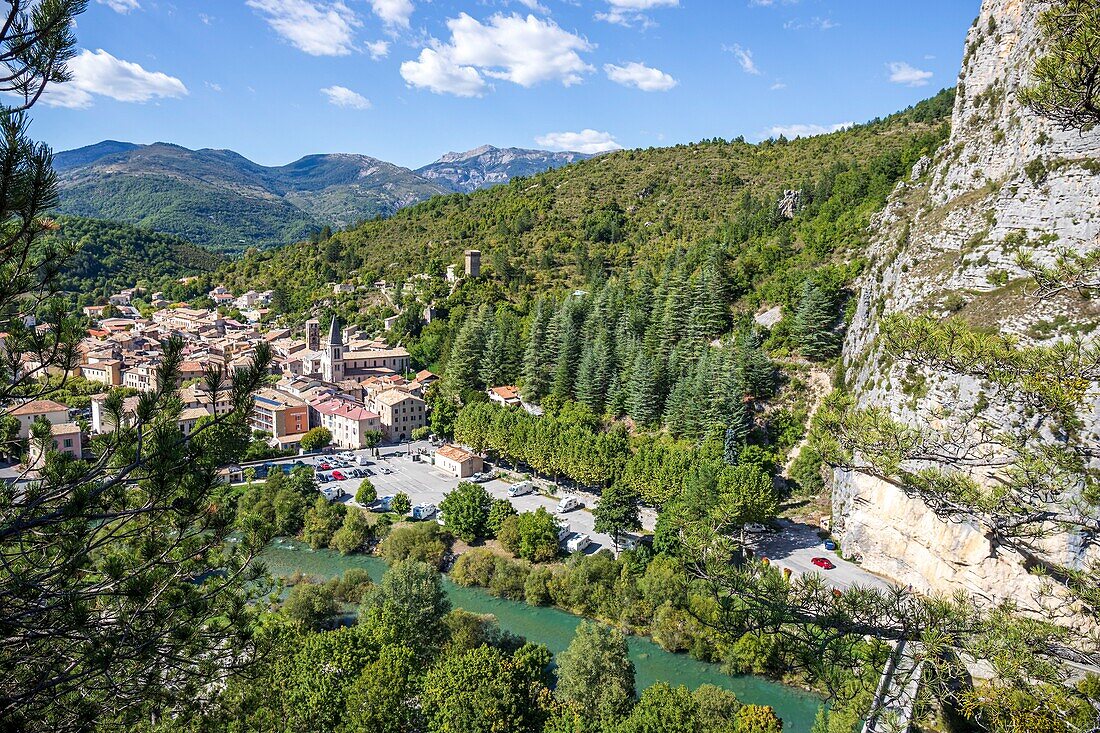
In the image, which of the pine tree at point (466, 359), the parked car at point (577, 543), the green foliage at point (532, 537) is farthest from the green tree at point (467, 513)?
the pine tree at point (466, 359)

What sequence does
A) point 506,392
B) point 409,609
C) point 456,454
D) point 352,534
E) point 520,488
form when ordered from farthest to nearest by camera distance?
point 506,392 < point 456,454 < point 520,488 < point 352,534 < point 409,609

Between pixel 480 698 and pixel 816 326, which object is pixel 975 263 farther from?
pixel 480 698

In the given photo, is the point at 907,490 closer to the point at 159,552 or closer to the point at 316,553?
the point at 159,552

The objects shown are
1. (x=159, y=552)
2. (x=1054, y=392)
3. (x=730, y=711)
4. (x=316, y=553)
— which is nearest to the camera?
(x=1054, y=392)

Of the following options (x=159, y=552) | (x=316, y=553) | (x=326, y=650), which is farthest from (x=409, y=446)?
(x=159, y=552)

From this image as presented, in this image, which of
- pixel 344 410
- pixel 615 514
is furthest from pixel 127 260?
pixel 615 514

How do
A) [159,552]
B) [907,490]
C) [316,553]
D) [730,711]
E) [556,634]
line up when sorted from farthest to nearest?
[316,553]
[556,634]
[730,711]
[907,490]
[159,552]

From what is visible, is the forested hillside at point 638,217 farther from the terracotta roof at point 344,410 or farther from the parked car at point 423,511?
the parked car at point 423,511
